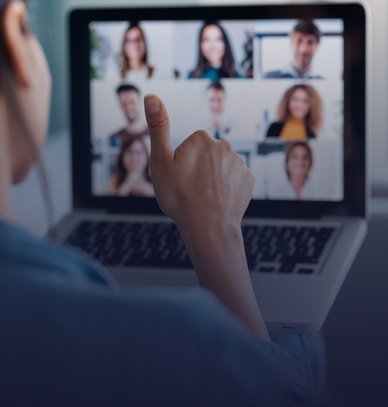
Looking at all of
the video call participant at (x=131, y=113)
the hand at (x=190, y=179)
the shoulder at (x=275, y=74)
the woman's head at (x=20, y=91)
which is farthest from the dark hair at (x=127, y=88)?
the woman's head at (x=20, y=91)

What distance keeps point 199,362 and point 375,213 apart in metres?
0.50

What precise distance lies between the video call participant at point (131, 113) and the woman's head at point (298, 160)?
12 cm

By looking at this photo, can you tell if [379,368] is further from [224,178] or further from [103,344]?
[103,344]

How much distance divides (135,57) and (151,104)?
0.36m

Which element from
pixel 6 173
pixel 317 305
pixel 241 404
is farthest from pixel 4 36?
pixel 317 305

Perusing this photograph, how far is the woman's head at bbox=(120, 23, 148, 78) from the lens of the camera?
82cm

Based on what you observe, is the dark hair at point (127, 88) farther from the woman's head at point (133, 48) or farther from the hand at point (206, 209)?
the hand at point (206, 209)

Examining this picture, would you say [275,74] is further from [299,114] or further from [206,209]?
[206,209]

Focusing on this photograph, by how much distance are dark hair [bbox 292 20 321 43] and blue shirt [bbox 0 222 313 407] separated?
488 millimetres

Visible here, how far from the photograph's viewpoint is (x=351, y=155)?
0.80m

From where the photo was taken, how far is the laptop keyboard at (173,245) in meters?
0.71

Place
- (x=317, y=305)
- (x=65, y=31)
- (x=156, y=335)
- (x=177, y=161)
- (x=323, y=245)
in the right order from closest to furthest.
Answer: (x=156, y=335), (x=177, y=161), (x=317, y=305), (x=323, y=245), (x=65, y=31)

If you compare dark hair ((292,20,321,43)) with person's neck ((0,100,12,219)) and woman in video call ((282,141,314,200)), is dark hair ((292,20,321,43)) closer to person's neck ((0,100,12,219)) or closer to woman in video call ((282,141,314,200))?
woman in video call ((282,141,314,200))

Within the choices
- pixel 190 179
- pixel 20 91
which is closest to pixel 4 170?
pixel 20 91
